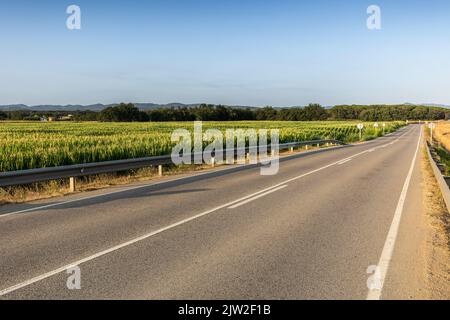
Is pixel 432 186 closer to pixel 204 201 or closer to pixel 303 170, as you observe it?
pixel 303 170

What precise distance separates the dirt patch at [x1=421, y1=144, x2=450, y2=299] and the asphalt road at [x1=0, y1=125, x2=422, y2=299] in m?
0.25

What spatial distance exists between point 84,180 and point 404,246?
10.8 m

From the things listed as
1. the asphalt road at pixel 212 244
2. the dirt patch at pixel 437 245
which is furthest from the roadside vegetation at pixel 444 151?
the asphalt road at pixel 212 244

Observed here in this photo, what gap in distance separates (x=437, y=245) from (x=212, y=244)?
3.59m

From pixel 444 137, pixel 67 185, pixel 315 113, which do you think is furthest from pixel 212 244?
pixel 315 113

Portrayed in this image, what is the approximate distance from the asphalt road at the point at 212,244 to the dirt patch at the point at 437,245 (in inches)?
9.9

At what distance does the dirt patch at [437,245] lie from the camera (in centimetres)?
513

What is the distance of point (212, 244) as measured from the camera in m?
6.79

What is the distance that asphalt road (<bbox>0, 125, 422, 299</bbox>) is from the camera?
5.00 metres

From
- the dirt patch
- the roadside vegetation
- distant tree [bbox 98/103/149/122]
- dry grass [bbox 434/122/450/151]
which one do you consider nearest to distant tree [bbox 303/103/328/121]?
distant tree [bbox 98/103/149/122]

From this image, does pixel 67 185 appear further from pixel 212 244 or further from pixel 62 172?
pixel 212 244

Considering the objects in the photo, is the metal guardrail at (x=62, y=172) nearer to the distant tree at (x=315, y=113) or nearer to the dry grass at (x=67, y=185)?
the dry grass at (x=67, y=185)

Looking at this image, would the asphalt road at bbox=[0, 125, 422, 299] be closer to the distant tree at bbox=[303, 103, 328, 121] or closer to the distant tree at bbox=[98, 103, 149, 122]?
the distant tree at bbox=[98, 103, 149, 122]

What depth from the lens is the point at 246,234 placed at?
7.44 m
